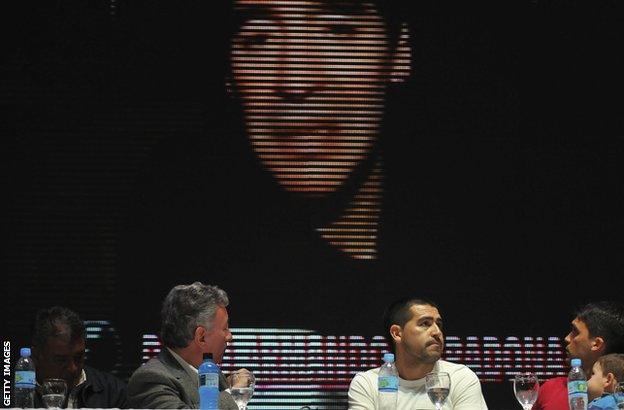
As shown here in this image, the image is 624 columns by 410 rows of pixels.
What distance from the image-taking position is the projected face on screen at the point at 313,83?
619 cm

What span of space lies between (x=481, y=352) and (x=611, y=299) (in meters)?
0.66

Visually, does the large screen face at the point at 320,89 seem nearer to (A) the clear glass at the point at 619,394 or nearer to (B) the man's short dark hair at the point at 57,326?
(B) the man's short dark hair at the point at 57,326

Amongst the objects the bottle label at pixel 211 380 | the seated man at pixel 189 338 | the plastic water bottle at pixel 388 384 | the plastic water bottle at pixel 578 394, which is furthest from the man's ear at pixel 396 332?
the bottle label at pixel 211 380

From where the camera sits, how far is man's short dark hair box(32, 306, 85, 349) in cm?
539

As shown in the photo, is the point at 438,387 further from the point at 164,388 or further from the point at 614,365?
the point at 164,388

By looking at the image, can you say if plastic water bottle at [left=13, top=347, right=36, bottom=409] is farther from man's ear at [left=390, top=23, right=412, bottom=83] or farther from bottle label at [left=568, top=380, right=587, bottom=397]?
man's ear at [left=390, top=23, right=412, bottom=83]

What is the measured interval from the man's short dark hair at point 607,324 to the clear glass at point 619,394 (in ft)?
1.84

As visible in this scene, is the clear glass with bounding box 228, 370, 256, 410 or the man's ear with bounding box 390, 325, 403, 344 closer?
the clear glass with bounding box 228, 370, 256, 410

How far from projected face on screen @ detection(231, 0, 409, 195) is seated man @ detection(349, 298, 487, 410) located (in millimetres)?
998

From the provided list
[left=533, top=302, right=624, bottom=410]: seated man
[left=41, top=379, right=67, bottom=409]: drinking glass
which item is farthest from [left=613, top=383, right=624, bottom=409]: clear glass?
[left=41, top=379, right=67, bottom=409]: drinking glass

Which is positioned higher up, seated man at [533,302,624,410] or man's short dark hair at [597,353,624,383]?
seated man at [533,302,624,410]

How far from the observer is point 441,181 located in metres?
6.17

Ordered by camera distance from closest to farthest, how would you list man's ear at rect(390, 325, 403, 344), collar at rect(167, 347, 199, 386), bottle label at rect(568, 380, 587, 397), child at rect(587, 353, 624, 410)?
1. bottle label at rect(568, 380, 587, 397)
2. collar at rect(167, 347, 199, 386)
3. child at rect(587, 353, 624, 410)
4. man's ear at rect(390, 325, 403, 344)

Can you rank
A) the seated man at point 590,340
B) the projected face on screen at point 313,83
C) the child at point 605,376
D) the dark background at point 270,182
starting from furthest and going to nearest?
the projected face on screen at point 313,83 → the dark background at point 270,182 → the seated man at point 590,340 → the child at point 605,376
